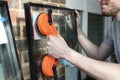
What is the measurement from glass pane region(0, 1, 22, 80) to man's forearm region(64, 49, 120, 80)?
0.32 metres

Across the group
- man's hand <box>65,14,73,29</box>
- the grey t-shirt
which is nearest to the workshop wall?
man's hand <box>65,14,73,29</box>

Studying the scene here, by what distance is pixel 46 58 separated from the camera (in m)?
1.37

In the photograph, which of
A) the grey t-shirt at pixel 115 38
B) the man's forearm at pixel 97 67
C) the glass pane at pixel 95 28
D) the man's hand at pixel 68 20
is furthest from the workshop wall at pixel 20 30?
the glass pane at pixel 95 28

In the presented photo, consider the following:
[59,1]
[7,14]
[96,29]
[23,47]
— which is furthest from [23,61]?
[96,29]

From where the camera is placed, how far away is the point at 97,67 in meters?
1.33

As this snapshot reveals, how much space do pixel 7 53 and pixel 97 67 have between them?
0.54 metres

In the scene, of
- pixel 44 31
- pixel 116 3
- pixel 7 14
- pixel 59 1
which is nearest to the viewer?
pixel 7 14

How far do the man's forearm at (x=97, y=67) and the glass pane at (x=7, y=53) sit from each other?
32 cm

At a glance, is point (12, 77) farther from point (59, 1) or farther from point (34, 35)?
point (59, 1)

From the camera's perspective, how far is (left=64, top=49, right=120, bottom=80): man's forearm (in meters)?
1.31

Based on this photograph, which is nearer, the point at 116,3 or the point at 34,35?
the point at 34,35

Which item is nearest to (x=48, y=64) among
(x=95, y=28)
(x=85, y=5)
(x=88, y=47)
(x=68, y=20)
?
(x=68, y=20)

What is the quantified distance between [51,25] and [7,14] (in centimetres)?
30

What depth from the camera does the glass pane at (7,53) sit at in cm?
119
